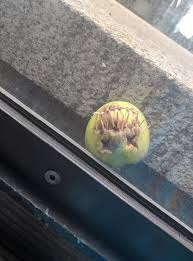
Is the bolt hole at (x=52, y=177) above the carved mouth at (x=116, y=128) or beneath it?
beneath

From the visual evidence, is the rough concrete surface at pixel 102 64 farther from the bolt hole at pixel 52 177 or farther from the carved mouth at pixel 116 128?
the bolt hole at pixel 52 177

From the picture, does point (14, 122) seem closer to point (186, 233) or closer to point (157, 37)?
point (186, 233)

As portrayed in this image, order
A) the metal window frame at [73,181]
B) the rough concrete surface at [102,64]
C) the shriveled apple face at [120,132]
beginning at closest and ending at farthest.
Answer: the metal window frame at [73,181], the shriveled apple face at [120,132], the rough concrete surface at [102,64]

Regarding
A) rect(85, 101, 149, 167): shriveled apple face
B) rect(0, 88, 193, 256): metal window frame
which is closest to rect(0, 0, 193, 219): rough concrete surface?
rect(85, 101, 149, 167): shriveled apple face

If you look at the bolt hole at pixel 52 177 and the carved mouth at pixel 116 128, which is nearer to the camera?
the bolt hole at pixel 52 177

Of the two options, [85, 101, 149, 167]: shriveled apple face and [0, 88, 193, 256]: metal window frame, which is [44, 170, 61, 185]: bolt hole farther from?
[85, 101, 149, 167]: shriveled apple face

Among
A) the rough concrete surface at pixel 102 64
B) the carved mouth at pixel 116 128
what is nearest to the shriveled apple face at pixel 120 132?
the carved mouth at pixel 116 128

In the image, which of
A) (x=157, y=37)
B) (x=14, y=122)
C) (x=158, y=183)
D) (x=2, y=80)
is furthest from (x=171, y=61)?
(x=14, y=122)
